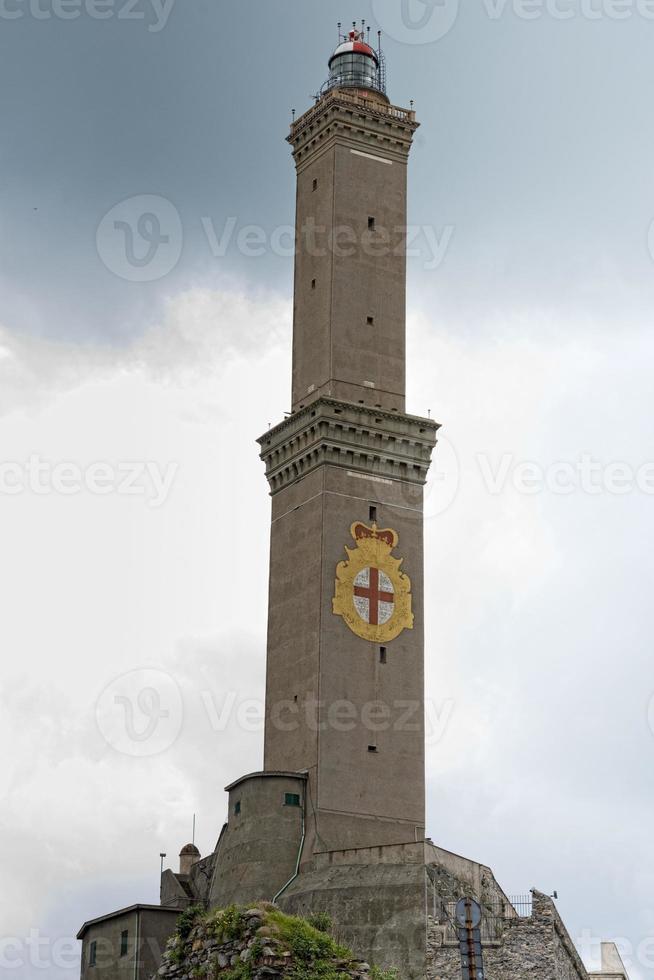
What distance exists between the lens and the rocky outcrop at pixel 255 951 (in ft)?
130

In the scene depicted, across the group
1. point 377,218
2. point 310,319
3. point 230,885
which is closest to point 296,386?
point 310,319

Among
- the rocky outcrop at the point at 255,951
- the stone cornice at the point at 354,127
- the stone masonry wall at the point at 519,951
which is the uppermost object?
the stone cornice at the point at 354,127

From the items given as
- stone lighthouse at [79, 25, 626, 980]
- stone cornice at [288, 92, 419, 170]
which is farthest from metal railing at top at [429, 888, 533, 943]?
stone cornice at [288, 92, 419, 170]

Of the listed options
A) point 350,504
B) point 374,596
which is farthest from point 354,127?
point 374,596

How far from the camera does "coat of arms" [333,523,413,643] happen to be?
Result: 285ft

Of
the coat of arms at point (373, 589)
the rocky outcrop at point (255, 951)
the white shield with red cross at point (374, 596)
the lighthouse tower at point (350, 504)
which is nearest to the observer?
the rocky outcrop at point (255, 951)

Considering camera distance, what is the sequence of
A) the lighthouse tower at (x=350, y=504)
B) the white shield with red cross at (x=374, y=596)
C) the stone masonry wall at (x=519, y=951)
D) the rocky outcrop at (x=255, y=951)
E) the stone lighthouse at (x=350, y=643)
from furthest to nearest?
1. the white shield with red cross at (x=374, y=596)
2. the lighthouse tower at (x=350, y=504)
3. the stone lighthouse at (x=350, y=643)
4. the stone masonry wall at (x=519, y=951)
5. the rocky outcrop at (x=255, y=951)

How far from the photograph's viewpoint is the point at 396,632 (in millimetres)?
87750

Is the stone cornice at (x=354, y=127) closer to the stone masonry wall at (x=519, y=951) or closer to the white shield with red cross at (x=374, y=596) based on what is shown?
the white shield with red cross at (x=374, y=596)

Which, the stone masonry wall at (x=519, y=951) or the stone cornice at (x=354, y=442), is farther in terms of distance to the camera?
the stone cornice at (x=354, y=442)

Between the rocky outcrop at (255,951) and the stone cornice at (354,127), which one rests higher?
the stone cornice at (354,127)

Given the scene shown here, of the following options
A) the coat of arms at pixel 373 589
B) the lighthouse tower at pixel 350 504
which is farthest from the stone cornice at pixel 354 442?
the coat of arms at pixel 373 589

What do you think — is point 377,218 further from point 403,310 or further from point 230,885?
point 230,885

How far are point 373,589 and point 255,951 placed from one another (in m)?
48.8
